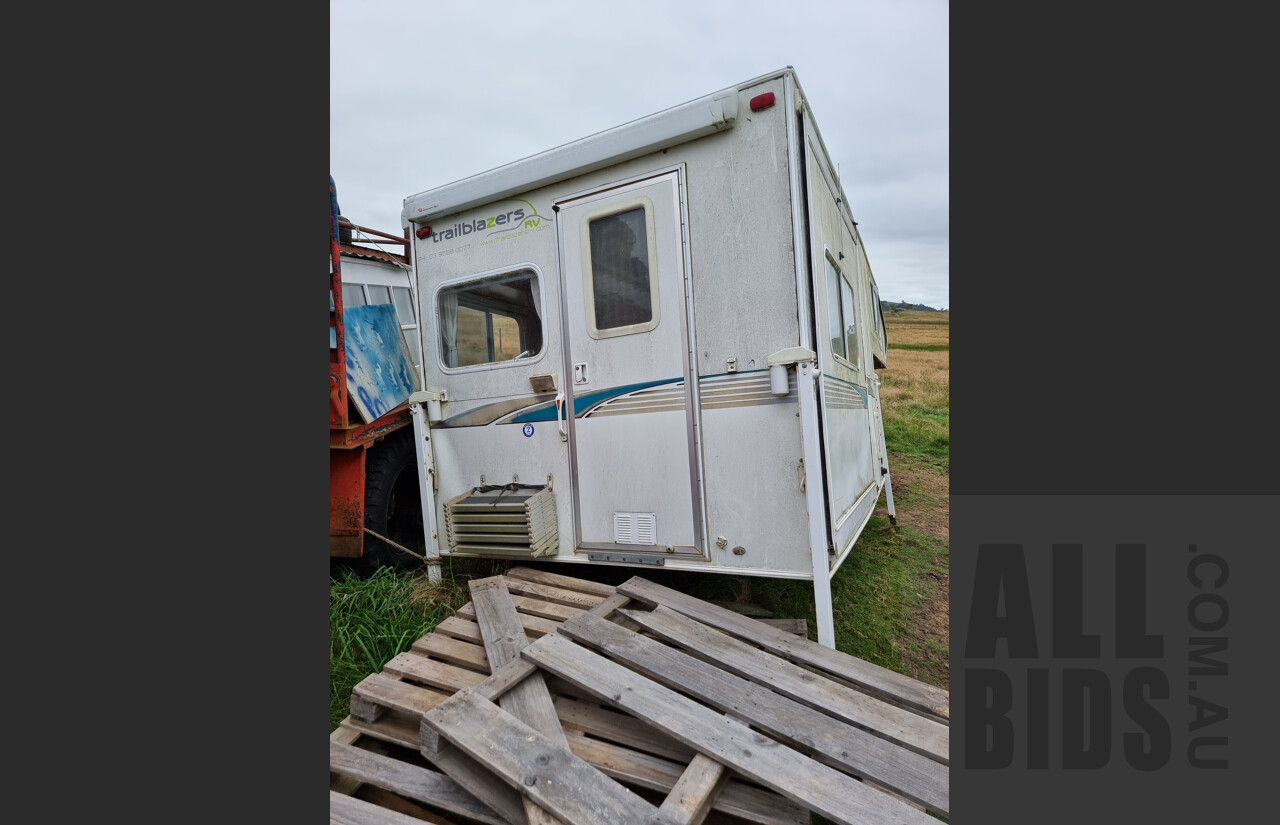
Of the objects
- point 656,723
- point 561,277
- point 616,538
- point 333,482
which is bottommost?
point 656,723

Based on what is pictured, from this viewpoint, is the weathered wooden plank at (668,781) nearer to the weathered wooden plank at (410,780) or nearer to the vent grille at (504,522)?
the weathered wooden plank at (410,780)

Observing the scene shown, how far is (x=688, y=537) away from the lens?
3549 millimetres

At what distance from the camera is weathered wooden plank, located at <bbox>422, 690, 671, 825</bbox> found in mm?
1828

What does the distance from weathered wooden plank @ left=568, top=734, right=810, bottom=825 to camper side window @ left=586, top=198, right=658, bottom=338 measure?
7.31ft

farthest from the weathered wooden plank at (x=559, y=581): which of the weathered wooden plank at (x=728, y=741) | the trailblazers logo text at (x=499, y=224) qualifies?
the trailblazers logo text at (x=499, y=224)

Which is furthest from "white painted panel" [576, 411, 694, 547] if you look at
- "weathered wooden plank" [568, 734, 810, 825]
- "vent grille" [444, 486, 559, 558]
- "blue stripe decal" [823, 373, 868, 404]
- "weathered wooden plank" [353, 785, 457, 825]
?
"weathered wooden plank" [353, 785, 457, 825]

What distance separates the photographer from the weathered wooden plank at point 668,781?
77.7 inches

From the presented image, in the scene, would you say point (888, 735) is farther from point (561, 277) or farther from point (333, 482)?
point (333, 482)

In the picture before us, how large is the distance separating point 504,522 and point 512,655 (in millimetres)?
1086

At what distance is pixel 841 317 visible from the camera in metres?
4.75

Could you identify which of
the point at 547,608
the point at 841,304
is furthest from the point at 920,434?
the point at 547,608

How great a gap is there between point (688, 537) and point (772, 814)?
66.4 inches

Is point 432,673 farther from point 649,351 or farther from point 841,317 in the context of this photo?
point 841,317

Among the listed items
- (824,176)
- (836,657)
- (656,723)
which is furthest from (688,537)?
(824,176)
